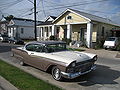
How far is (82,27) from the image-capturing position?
866 inches

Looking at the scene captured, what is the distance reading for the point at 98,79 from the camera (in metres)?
5.59

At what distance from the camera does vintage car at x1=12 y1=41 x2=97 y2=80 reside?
16.1 ft

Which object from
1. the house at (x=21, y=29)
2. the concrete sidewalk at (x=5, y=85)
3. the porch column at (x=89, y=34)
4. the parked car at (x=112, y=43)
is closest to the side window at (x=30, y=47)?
the concrete sidewalk at (x=5, y=85)

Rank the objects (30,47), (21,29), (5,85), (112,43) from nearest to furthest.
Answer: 1. (5,85)
2. (30,47)
3. (112,43)
4. (21,29)

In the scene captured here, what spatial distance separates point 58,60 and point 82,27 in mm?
17542

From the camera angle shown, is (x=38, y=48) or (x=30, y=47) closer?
(x=38, y=48)

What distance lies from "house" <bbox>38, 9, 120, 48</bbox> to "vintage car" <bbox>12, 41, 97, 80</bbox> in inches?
507

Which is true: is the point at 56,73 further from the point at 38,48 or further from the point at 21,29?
the point at 21,29

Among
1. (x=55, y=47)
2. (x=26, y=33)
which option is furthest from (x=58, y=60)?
(x=26, y=33)

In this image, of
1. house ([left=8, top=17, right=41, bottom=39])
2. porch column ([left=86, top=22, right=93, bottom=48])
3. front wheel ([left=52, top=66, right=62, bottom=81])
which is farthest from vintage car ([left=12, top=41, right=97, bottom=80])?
house ([left=8, top=17, right=41, bottom=39])

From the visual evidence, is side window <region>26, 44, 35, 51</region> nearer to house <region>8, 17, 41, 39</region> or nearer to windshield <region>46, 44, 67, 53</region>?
windshield <region>46, 44, 67, 53</region>

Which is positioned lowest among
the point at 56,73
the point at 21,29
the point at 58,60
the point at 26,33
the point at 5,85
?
the point at 5,85

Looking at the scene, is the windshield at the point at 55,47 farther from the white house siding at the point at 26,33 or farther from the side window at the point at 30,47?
the white house siding at the point at 26,33

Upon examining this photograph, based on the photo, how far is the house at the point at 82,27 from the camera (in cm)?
1883
